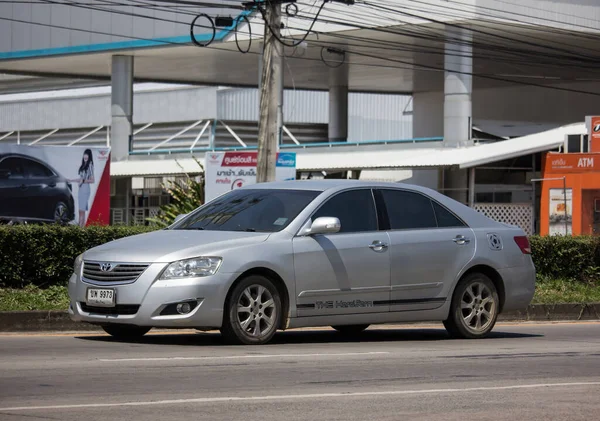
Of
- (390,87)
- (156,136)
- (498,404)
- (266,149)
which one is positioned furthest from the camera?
(156,136)

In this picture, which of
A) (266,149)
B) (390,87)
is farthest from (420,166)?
(390,87)

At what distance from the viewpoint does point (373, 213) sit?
41.4 feet

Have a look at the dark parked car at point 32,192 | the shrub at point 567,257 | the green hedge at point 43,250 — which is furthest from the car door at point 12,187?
the shrub at point 567,257

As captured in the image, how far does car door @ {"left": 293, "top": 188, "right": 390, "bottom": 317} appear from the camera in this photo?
11.9 m

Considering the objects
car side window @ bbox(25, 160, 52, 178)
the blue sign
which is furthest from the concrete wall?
the blue sign

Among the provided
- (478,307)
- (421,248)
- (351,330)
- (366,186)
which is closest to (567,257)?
(478,307)

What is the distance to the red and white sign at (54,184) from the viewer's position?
92.2 feet

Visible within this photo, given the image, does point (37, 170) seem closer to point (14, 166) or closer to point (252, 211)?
point (14, 166)

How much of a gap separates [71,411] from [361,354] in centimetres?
415

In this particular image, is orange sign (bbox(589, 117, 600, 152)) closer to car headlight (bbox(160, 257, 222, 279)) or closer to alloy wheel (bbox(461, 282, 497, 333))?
alloy wheel (bbox(461, 282, 497, 333))

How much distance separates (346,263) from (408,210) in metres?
1.19

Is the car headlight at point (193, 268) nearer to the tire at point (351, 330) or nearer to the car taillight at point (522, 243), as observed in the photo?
the tire at point (351, 330)

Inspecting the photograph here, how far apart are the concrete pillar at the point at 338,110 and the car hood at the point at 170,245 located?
4389 cm

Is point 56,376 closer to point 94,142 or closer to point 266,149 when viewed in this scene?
point 266,149
